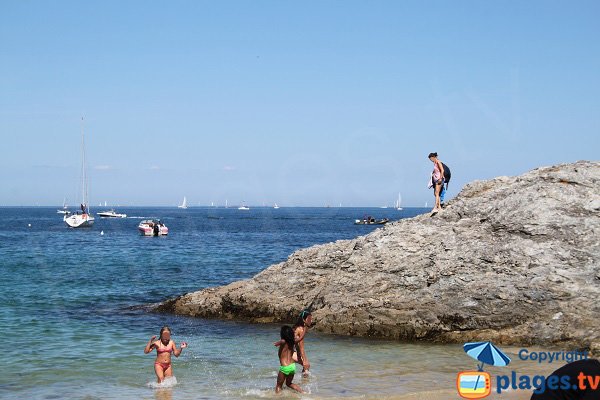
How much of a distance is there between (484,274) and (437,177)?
14.9ft

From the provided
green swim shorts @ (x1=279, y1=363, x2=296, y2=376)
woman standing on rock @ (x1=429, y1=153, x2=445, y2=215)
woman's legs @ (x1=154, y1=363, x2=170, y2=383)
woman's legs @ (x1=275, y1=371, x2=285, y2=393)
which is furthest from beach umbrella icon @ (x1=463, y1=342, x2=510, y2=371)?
woman standing on rock @ (x1=429, y1=153, x2=445, y2=215)

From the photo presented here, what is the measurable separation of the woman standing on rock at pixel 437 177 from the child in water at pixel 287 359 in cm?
937

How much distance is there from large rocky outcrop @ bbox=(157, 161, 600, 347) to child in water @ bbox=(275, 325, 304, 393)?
546 cm

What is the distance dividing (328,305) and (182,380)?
19.5 ft

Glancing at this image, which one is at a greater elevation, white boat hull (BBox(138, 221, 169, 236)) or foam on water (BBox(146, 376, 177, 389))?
white boat hull (BBox(138, 221, 169, 236))

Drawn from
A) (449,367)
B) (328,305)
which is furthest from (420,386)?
(328,305)

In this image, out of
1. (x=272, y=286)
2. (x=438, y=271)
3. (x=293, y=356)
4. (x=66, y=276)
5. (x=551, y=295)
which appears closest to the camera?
(x=293, y=356)

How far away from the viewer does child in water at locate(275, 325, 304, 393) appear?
12.9 m

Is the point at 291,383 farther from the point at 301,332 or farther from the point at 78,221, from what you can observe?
the point at 78,221

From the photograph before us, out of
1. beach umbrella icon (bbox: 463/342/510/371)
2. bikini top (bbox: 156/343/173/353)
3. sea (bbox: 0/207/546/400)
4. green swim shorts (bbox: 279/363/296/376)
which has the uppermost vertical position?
beach umbrella icon (bbox: 463/342/510/371)

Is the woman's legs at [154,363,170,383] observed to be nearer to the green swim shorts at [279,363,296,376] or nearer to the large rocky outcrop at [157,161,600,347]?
the green swim shorts at [279,363,296,376]

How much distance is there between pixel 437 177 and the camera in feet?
69.1

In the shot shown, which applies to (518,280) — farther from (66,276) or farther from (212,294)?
(66,276)

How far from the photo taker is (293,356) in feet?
43.7
